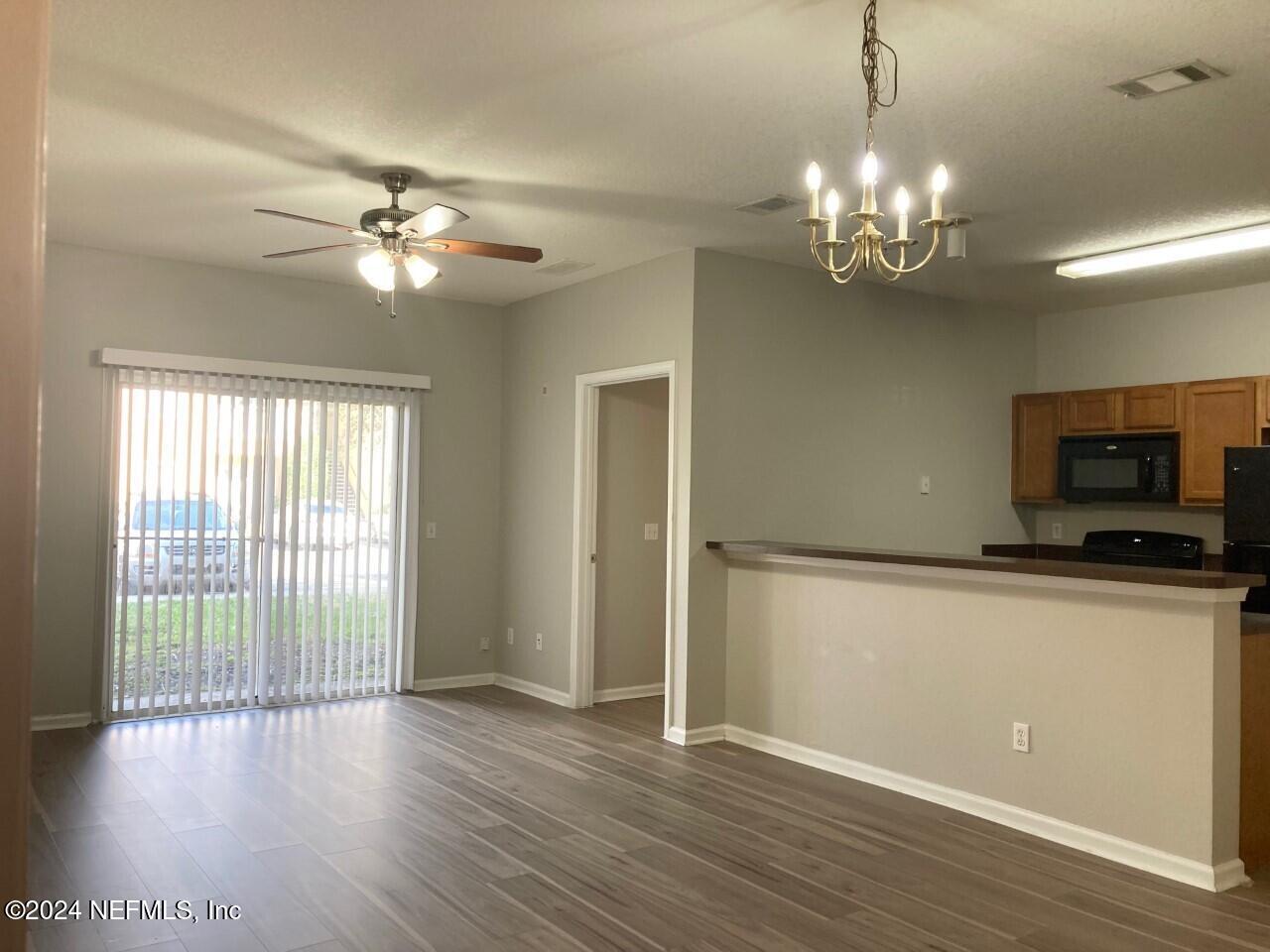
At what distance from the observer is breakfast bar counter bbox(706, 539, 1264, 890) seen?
→ 3.53 m

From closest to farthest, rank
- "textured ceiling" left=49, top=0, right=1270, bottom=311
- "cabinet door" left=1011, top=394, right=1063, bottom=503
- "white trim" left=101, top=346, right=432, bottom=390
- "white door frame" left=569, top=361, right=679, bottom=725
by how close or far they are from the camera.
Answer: "textured ceiling" left=49, top=0, right=1270, bottom=311 < "white trim" left=101, top=346, right=432, bottom=390 < "white door frame" left=569, top=361, right=679, bottom=725 < "cabinet door" left=1011, top=394, right=1063, bottom=503

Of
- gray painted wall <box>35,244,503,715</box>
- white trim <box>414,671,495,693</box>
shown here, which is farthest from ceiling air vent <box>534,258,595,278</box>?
white trim <box>414,671,495,693</box>

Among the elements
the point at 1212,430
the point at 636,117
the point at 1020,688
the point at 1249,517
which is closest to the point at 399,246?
the point at 636,117

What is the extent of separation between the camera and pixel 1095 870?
3617 millimetres

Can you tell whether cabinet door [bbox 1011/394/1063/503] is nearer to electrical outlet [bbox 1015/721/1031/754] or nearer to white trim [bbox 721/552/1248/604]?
white trim [bbox 721/552/1248/604]

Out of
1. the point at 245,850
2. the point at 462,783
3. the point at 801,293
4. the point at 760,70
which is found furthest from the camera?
the point at 801,293

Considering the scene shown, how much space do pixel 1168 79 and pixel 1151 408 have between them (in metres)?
3.64

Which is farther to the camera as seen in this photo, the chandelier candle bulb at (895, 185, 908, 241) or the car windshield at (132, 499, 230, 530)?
the car windshield at (132, 499, 230, 530)

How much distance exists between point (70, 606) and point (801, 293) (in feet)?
15.1

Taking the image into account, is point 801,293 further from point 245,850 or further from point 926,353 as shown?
point 245,850

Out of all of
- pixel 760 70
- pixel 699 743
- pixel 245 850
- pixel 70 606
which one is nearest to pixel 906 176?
pixel 760 70

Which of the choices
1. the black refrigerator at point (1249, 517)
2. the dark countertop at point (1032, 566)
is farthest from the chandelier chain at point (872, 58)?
the black refrigerator at point (1249, 517)

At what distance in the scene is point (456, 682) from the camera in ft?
22.7

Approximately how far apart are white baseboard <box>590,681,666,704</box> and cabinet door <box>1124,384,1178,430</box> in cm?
360
